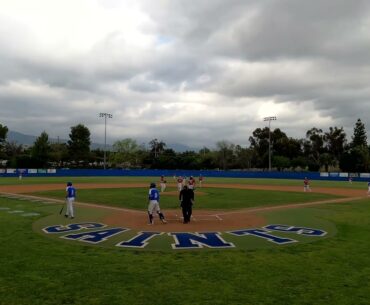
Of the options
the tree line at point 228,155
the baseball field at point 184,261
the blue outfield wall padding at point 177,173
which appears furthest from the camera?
the tree line at point 228,155

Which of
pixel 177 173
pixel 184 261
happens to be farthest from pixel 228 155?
pixel 184 261

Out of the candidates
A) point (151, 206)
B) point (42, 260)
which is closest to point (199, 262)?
point (42, 260)

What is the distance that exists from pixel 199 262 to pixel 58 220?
36.9 feet

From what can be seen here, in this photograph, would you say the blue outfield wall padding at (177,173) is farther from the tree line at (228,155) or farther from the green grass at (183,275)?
the green grass at (183,275)

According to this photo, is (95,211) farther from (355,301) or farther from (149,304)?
(355,301)

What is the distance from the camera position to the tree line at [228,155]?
109 meters

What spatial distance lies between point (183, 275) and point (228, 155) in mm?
136193

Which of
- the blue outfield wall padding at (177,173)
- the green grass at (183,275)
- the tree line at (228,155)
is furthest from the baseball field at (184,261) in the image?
the tree line at (228,155)

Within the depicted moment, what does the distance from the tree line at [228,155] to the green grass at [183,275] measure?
3919 inches

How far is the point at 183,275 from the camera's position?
10.3m

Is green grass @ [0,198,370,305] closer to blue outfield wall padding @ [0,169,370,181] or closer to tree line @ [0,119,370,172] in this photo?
blue outfield wall padding @ [0,169,370,181]

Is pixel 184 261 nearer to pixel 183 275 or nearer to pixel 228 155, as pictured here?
pixel 183 275

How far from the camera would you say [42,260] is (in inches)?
460

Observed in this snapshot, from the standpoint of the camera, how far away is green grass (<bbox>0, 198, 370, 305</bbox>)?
858 centimetres
